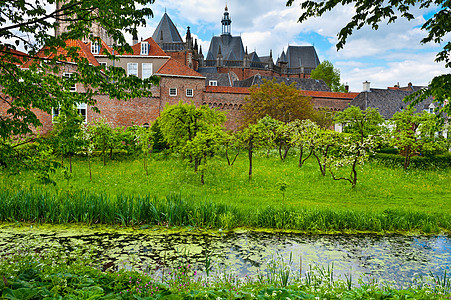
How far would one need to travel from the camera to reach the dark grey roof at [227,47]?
2664 inches

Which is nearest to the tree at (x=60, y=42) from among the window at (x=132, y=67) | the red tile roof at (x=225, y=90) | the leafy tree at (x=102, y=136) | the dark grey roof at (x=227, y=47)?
the leafy tree at (x=102, y=136)

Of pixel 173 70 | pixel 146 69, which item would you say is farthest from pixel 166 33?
pixel 173 70

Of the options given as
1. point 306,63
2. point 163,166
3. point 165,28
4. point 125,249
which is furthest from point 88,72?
point 306,63

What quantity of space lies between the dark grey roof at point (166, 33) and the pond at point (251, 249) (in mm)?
49481

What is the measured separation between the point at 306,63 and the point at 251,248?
72.3 m

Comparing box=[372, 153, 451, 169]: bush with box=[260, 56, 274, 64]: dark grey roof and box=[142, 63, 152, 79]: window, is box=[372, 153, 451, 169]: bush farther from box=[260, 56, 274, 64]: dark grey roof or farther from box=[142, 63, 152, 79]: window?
box=[260, 56, 274, 64]: dark grey roof

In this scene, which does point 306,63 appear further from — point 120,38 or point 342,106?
point 120,38

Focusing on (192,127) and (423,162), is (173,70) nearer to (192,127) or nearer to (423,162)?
(192,127)

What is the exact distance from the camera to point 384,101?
1503 inches

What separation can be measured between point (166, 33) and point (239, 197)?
158 feet

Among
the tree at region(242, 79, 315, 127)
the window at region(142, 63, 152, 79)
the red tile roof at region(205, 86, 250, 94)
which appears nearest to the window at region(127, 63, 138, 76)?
the window at region(142, 63, 152, 79)

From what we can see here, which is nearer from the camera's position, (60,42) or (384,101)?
(60,42)

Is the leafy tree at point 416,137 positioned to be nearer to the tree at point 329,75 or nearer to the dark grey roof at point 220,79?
the dark grey roof at point 220,79

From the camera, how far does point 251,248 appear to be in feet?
22.5
